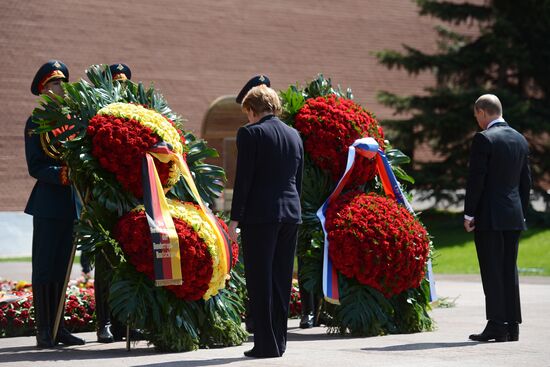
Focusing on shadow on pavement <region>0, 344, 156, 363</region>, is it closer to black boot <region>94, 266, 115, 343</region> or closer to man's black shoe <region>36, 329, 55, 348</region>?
man's black shoe <region>36, 329, 55, 348</region>

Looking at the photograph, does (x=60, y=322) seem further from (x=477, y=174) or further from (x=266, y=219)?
(x=477, y=174)

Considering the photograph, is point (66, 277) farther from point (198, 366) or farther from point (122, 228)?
point (198, 366)

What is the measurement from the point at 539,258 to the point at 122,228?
12.4 meters

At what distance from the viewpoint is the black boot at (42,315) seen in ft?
25.4

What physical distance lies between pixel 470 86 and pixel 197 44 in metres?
6.83

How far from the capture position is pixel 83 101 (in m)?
7.66

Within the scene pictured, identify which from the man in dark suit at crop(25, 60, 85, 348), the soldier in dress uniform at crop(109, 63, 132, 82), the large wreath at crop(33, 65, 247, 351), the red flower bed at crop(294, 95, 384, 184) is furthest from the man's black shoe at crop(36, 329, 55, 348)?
the red flower bed at crop(294, 95, 384, 184)

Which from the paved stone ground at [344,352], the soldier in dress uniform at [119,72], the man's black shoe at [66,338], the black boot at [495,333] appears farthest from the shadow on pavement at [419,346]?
the soldier in dress uniform at [119,72]

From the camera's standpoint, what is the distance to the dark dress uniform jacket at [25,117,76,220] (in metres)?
7.76

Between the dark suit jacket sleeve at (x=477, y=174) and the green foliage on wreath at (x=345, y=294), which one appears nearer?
the dark suit jacket sleeve at (x=477, y=174)

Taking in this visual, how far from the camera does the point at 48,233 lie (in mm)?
7797

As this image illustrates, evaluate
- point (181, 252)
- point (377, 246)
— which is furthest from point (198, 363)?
point (377, 246)

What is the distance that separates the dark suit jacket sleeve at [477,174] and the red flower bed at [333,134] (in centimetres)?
115

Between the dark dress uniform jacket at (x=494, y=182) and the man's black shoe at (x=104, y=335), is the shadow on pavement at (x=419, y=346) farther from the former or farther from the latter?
the man's black shoe at (x=104, y=335)
